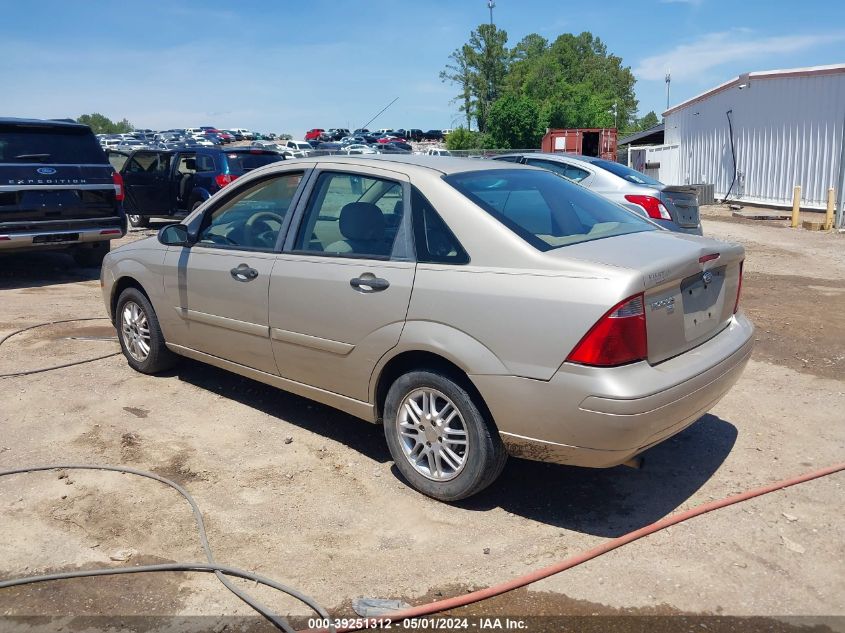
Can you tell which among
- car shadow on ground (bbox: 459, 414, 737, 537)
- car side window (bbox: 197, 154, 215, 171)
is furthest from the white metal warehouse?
car shadow on ground (bbox: 459, 414, 737, 537)

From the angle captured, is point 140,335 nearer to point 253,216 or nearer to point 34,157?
point 253,216

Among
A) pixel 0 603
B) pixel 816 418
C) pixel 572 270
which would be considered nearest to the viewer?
pixel 0 603

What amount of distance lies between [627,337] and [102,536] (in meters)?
2.70

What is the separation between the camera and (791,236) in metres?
15.4

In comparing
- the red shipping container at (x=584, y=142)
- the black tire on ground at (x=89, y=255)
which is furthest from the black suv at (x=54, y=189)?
the red shipping container at (x=584, y=142)

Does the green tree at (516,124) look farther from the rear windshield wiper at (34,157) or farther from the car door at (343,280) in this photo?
the car door at (343,280)

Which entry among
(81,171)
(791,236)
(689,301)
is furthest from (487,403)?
(791,236)

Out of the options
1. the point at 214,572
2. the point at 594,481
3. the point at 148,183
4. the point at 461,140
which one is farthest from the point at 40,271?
the point at 461,140

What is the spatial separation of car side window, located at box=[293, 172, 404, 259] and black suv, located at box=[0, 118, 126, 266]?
6343mm

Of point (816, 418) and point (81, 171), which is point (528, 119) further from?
point (816, 418)

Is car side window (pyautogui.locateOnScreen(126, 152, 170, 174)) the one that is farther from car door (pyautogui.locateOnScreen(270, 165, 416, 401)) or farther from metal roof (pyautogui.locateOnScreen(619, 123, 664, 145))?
metal roof (pyautogui.locateOnScreen(619, 123, 664, 145))

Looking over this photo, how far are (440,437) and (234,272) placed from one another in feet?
6.12

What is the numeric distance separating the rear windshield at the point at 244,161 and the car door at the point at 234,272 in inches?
385

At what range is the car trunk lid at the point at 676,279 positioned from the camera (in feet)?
11.6
